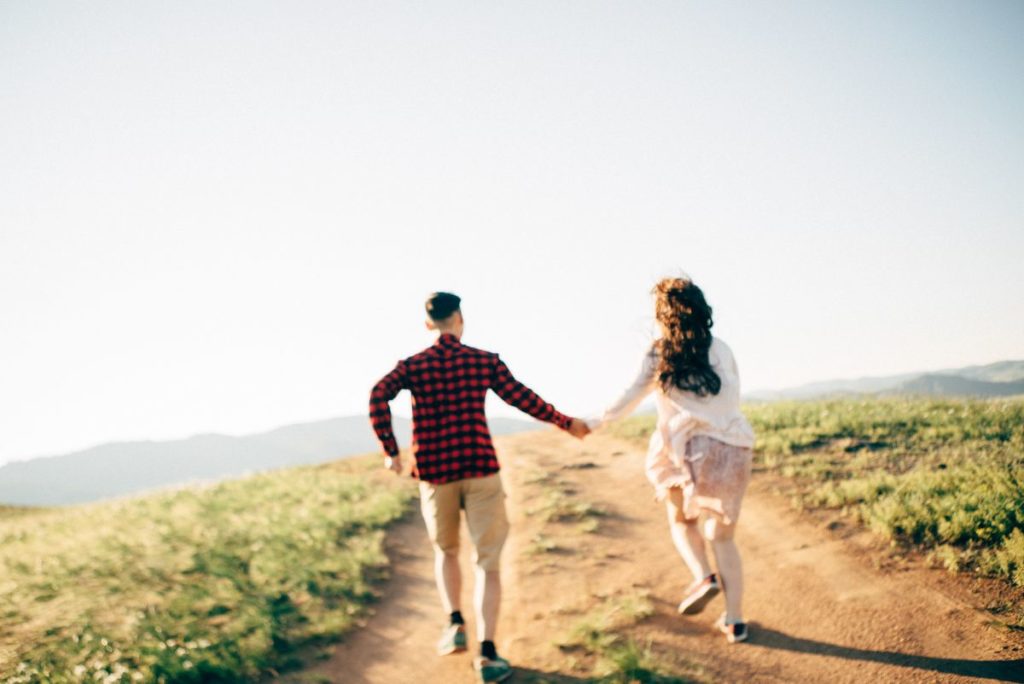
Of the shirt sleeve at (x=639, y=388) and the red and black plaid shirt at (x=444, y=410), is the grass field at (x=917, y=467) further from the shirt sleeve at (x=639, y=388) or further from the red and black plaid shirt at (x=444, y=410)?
the red and black plaid shirt at (x=444, y=410)

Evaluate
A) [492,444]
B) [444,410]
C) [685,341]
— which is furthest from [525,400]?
[685,341]

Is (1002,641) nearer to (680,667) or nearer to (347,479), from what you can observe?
(680,667)

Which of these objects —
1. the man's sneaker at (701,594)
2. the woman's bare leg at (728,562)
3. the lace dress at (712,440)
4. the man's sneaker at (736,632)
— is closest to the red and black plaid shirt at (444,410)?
the lace dress at (712,440)

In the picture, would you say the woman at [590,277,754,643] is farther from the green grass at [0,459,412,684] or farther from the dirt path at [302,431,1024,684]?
the green grass at [0,459,412,684]

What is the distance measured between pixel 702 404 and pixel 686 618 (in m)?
1.97

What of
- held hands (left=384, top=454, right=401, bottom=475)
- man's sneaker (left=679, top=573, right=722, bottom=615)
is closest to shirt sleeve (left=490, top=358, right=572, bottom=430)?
held hands (left=384, top=454, right=401, bottom=475)

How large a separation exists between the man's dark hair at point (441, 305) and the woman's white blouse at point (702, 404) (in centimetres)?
151

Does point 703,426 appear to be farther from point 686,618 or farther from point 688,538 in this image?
point 686,618

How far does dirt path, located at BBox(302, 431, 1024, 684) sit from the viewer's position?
4.07 m

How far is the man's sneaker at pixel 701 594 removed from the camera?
4.34m

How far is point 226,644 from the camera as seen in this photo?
507cm

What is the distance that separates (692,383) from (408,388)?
2112 mm

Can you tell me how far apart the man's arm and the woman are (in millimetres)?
735

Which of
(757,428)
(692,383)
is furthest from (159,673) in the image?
(757,428)
